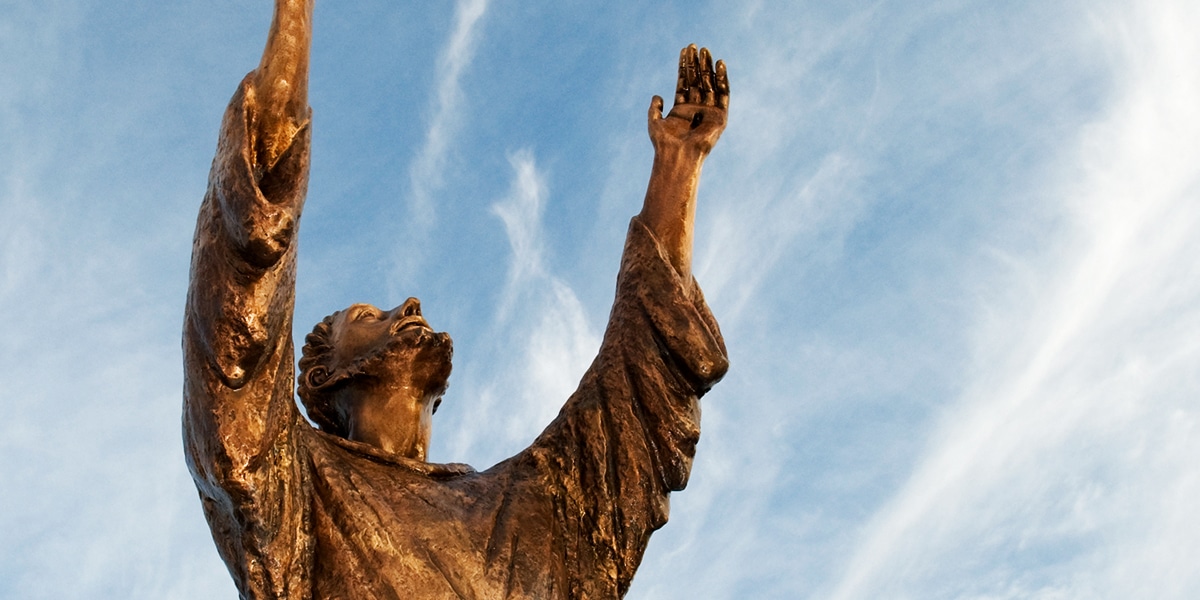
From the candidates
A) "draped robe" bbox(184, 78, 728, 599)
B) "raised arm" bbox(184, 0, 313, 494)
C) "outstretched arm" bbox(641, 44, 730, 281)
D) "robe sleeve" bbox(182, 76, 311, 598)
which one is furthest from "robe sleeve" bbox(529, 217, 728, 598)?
"raised arm" bbox(184, 0, 313, 494)

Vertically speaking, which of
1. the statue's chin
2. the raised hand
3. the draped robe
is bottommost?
the draped robe

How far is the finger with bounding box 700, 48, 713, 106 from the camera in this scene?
7680 millimetres

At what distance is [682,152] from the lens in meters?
7.38

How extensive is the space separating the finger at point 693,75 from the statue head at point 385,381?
1.61 m

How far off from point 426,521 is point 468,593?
0.38 meters

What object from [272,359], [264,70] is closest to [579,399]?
[272,359]

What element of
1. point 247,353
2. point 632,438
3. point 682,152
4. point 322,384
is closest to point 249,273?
point 247,353

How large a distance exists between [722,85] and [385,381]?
6.88 feet

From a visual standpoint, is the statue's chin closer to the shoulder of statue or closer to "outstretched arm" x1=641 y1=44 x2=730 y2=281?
the shoulder of statue

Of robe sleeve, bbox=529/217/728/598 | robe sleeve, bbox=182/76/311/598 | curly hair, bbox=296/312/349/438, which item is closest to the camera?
robe sleeve, bbox=182/76/311/598

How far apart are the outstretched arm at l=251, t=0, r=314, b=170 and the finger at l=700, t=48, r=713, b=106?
2.26 metres

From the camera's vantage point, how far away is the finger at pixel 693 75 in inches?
303

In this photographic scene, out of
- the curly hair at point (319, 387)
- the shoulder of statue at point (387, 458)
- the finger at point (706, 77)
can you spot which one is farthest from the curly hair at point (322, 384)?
the finger at point (706, 77)

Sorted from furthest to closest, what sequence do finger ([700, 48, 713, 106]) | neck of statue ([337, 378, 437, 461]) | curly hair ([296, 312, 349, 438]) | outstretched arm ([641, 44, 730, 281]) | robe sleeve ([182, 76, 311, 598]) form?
finger ([700, 48, 713, 106]) → curly hair ([296, 312, 349, 438]) → outstretched arm ([641, 44, 730, 281]) → neck of statue ([337, 378, 437, 461]) → robe sleeve ([182, 76, 311, 598])
